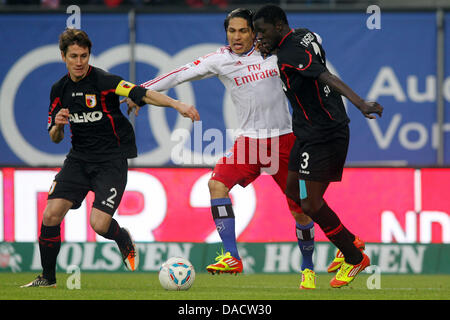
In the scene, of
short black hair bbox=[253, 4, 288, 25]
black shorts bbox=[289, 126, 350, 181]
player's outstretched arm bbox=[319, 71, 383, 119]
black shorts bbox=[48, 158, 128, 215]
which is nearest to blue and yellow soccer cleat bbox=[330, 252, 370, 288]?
black shorts bbox=[289, 126, 350, 181]

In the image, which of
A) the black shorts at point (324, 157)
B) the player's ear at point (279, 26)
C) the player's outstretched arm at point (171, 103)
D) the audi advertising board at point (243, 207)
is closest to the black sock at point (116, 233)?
the player's outstretched arm at point (171, 103)

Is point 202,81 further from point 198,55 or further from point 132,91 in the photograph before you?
point 132,91

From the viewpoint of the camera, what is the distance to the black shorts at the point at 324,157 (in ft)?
25.5

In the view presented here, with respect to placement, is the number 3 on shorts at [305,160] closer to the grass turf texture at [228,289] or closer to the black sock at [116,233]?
the grass turf texture at [228,289]

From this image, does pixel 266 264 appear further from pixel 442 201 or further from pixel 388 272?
pixel 442 201

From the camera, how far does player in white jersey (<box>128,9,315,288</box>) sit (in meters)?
8.31

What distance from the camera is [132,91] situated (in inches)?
308

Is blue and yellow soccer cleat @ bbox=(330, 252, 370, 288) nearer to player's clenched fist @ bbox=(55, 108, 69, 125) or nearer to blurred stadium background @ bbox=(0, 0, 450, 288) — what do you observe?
player's clenched fist @ bbox=(55, 108, 69, 125)

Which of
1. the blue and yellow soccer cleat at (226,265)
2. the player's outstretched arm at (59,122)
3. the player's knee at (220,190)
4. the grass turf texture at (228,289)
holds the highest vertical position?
the player's outstretched arm at (59,122)

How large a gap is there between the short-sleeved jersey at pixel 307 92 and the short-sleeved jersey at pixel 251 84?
0.48 m

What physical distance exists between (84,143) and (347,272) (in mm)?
2627

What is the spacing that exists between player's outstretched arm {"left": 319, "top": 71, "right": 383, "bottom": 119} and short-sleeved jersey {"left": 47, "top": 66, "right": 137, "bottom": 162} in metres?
1.78
